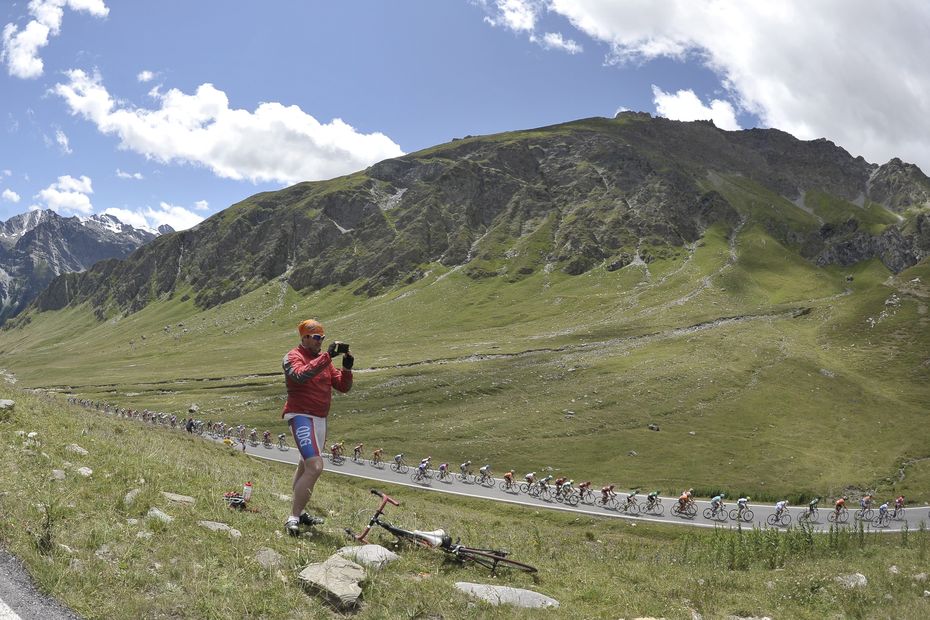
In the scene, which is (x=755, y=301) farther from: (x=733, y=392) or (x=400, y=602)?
(x=400, y=602)

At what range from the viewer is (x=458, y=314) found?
19000 centimetres

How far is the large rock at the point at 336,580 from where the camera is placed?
7.57 metres

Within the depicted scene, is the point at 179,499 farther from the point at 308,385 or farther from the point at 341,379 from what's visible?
the point at 341,379

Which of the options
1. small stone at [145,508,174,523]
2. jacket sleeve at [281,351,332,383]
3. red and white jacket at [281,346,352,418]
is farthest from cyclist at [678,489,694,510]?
small stone at [145,508,174,523]

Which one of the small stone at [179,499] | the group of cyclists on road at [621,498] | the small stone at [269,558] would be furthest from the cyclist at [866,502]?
the small stone at [179,499]

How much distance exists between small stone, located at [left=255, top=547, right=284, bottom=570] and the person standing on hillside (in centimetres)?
138

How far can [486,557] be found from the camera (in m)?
11.2

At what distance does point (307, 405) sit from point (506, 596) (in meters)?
5.37

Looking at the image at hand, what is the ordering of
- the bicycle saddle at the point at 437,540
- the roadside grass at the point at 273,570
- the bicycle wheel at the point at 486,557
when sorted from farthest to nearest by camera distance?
the bicycle saddle at the point at 437,540 → the bicycle wheel at the point at 486,557 → the roadside grass at the point at 273,570

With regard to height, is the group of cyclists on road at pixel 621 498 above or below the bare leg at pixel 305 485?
below

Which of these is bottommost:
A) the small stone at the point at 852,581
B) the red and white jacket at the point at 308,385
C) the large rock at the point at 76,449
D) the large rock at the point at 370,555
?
the small stone at the point at 852,581

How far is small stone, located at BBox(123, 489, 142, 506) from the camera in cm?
966

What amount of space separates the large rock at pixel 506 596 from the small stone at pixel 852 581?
8.05 metres

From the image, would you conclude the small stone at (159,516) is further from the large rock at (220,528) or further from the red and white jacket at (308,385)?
the red and white jacket at (308,385)
